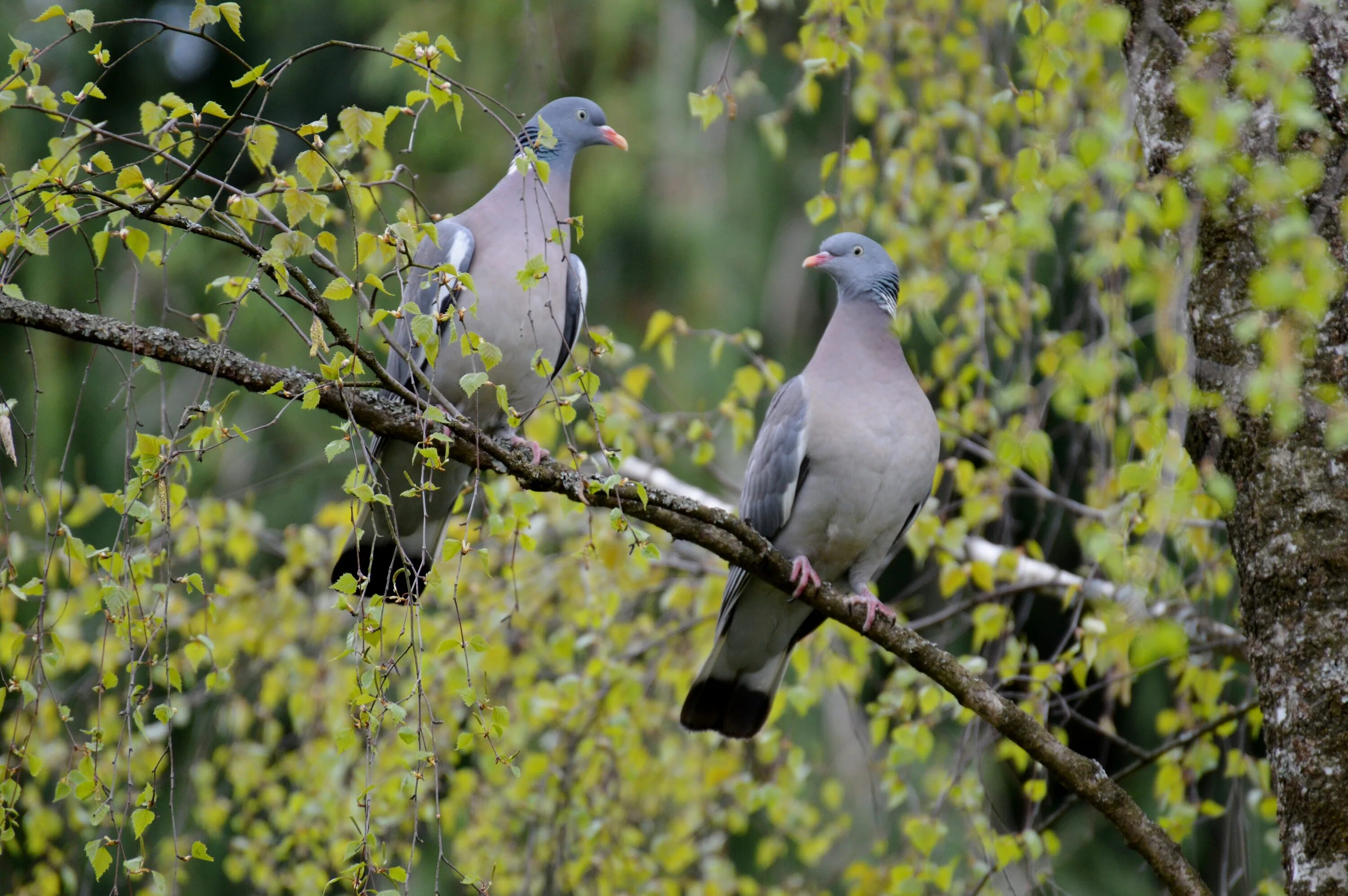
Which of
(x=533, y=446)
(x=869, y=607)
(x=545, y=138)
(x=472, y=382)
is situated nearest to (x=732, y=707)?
(x=869, y=607)

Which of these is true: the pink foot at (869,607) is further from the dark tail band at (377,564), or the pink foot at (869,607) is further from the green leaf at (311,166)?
the green leaf at (311,166)

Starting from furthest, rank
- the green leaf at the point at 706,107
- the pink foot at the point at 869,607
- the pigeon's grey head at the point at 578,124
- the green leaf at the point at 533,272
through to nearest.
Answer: the pigeon's grey head at the point at 578,124 → the green leaf at the point at 706,107 → the pink foot at the point at 869,607 → the green leaf at the point at 533,272

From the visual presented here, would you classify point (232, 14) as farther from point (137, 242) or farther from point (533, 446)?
Result: point (533, 446)

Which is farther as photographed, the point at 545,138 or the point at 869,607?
the point at 869,607

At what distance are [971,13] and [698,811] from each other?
9.21 feet

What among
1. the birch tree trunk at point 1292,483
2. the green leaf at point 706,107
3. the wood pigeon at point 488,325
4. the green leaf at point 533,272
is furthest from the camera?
the wood pigeon at point 488,325

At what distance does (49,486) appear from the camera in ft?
11.4

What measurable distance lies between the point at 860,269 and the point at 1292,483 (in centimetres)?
170

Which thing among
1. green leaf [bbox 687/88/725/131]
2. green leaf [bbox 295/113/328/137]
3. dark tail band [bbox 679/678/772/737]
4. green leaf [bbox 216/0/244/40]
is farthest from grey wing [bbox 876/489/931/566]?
green leaf [bbox 216/0/244/40]

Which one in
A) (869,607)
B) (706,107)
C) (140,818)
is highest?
(706,107)

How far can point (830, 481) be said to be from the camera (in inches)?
125

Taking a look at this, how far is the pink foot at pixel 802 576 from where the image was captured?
109 inches

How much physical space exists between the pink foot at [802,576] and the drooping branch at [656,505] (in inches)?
8.4

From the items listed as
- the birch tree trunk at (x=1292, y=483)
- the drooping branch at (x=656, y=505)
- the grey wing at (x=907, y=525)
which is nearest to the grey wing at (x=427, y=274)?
the drooping branch at (x=656, y=505)
